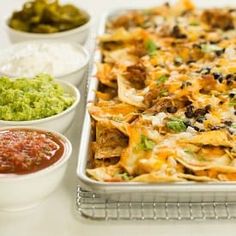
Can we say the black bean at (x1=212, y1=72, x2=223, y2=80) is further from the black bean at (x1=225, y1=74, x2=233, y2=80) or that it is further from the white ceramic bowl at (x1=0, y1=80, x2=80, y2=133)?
the white ceramic bowl at (x1=0, y1=80, x2=80, y2=133)

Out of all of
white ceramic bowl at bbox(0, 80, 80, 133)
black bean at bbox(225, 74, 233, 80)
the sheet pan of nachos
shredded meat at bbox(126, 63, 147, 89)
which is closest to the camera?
the sheet pan of nachos

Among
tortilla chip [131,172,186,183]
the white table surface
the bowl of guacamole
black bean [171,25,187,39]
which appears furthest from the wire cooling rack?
black bean [171,25,187,39]

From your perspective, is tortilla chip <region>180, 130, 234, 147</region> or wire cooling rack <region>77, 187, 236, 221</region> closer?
wire cooling rack <region>77, 187, 236, 221</region>

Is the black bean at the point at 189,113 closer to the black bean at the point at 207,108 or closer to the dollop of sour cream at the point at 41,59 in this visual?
the black bean at the point at 207,108

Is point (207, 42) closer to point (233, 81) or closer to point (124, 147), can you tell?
point (233, 81)

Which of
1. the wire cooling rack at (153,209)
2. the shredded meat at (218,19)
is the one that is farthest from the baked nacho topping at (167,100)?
the wire cooling rack at (153,209)

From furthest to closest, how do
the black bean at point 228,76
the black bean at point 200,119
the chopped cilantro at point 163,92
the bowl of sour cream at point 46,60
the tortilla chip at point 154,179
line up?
the bowl of sour cream at point 46,60 → the black bean at point 228,76 → the chopped cilantro at point 163,92 → the black bean at point 200,119 → the tortilla chip at point 154,179

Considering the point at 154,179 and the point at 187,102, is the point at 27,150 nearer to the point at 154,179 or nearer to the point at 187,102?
the point at 154,179

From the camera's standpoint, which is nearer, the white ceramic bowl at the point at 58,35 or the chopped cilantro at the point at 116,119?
the chopped cilantro at the point at 116,119
